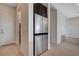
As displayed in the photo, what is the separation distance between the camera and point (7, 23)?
208 inches

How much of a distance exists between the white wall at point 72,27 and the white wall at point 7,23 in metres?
4.99

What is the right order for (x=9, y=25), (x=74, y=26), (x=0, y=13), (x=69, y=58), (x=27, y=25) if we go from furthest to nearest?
(x=74, y=26)
(x=9, y=25)
(x=0, y=13)
(x=27, y=25)
(x=69, y=58)

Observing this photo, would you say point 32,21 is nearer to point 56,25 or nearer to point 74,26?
point 56,25

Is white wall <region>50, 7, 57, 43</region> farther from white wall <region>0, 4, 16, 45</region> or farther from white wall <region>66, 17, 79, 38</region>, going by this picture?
white wall <region>66, 17, 79, 38</region>

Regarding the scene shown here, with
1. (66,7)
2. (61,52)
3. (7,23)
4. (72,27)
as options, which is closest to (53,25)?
(66,7)

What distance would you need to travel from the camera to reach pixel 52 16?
6.12 metres

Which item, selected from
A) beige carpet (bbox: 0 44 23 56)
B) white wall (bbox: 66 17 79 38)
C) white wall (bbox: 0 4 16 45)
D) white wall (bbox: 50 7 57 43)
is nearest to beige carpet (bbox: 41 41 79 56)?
beige carpet (bbox: 0 44 23 56)

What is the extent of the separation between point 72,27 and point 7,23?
5.80 m

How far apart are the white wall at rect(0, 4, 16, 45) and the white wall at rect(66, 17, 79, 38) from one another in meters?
4.99

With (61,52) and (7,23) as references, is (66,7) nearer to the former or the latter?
(61,52)

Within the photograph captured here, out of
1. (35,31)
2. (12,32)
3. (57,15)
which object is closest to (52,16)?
(57,15)

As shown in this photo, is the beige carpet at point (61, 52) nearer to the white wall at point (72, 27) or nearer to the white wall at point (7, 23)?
the white wall at point (7, 23)

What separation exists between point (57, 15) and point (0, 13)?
3.34 meters

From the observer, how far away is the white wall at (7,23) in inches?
199
